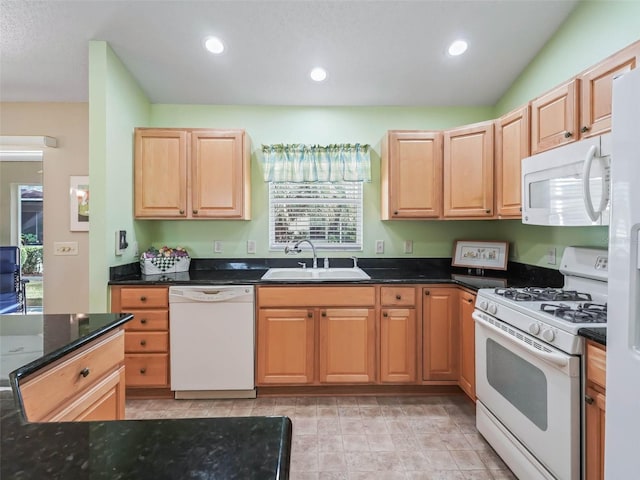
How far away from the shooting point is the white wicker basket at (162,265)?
283cm

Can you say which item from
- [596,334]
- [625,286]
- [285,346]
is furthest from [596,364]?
[285,346]

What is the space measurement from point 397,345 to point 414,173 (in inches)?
57.4

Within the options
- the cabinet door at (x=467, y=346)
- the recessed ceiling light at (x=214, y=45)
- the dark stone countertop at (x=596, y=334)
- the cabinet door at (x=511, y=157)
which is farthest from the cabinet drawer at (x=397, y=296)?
the recessed ceiling light at (x=214, y=45)

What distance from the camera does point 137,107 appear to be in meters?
2.92

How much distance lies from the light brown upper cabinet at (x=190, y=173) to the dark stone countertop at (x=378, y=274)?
1.71 ft

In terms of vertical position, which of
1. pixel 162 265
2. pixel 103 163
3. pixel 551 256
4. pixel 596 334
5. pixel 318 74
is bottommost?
pixel 596 334

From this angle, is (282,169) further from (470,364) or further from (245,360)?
(470,364)

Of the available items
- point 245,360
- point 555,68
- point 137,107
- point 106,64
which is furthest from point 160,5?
point 555,68

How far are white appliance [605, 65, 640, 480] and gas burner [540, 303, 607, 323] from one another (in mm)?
390

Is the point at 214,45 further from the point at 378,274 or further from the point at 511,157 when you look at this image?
the point at 511,157

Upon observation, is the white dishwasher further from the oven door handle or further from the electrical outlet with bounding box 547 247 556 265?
the electrical outlet with bounding box 547 247 556 265

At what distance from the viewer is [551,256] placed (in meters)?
2.44

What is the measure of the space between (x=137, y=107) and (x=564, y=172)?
3232 millimetres

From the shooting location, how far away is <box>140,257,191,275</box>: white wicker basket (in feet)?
9.29
